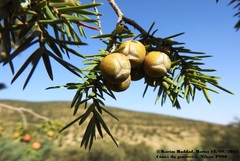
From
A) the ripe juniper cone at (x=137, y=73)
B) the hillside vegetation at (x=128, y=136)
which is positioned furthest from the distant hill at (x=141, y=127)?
the ripe juniper cone at (x=137, y=73)

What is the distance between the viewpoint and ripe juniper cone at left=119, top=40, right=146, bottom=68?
51cm

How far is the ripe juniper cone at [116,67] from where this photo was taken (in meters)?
0.48

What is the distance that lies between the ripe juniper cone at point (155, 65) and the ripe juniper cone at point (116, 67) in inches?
2.0

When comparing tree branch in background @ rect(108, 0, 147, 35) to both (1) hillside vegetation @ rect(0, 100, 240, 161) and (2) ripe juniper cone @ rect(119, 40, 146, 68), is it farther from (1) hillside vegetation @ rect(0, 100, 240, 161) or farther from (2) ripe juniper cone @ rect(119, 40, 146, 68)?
(1) hillside vegetation @ rect(0, 100, 240, 161)

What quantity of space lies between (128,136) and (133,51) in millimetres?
10711

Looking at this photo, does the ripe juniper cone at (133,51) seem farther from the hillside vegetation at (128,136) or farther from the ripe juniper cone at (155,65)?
the hillside vegetation at (128,136)

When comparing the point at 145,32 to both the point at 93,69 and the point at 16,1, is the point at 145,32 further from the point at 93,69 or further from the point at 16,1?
the point at 16,1

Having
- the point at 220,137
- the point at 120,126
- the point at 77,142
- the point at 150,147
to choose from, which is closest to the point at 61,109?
the point at 120,126


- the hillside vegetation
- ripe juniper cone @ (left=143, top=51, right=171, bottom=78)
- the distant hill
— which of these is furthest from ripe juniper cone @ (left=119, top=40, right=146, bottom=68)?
the distant hill

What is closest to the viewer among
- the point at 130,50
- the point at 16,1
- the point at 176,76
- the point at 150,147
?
the point at 16,1

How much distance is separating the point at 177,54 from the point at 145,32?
90 mm

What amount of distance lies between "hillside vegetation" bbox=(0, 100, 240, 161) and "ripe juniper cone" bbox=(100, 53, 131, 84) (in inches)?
130

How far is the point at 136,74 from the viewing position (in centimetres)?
57

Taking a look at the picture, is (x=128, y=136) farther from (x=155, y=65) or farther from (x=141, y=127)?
(x=155, y=65)
